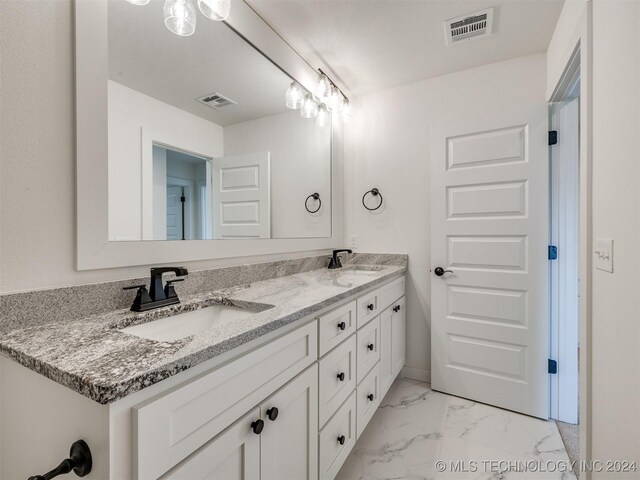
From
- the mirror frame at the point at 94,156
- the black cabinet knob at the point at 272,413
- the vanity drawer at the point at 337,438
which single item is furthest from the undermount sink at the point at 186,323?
the vanity drawer at the point at 337,438

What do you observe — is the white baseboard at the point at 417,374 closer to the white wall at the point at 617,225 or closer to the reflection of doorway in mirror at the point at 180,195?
the white wall at the point at 617,225

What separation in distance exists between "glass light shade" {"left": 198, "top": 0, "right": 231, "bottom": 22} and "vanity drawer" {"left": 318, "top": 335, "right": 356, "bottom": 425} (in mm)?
1510

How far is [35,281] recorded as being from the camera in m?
0.89

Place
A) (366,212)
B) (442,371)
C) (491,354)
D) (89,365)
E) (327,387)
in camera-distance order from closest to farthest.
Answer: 1. (89,365)
2. (327,387)
3. (491,354)
4. (442,371)
5. (366,212)

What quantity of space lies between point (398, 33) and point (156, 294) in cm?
195

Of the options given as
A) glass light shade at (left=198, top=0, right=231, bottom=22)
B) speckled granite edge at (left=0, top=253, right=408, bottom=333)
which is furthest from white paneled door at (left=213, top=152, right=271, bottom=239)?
glass light shade at (left=198, top=0, right=231, bottom=22)

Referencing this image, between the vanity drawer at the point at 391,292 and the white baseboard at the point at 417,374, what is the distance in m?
0.64

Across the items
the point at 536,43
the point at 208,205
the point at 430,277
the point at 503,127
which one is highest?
the point at 536,43

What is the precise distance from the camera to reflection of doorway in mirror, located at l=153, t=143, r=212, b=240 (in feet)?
4.09

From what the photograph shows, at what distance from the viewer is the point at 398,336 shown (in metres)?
2.26

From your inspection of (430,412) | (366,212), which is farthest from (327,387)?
(366,212)

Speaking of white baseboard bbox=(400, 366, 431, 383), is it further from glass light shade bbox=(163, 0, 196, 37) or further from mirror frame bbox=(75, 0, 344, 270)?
glass light shade bbox=(163, 0, 196, 37)

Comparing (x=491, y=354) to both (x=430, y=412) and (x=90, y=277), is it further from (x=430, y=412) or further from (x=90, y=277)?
(x=90, y=277)

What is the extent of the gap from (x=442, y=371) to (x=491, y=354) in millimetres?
363
